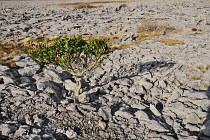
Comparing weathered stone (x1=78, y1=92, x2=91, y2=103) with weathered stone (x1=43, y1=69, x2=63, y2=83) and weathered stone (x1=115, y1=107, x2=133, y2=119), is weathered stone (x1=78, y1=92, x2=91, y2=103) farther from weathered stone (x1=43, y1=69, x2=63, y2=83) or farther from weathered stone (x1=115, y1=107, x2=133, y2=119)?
weathered stone (x1=43, y1=69, x2=63, y2=83)

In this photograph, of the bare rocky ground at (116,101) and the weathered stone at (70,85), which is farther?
the weathered stone at (70,85)

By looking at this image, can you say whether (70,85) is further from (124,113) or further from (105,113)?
Answer: (124,113)

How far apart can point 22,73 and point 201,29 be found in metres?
16.3

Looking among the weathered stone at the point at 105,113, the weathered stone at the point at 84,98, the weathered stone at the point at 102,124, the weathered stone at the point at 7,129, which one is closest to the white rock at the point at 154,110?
the weathered stone at the point at 105,113

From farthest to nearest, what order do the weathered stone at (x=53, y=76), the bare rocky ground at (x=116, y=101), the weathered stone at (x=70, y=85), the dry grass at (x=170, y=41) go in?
1. the dry grass at (x=170, y=41)
2. the weathered stone at (x=53, y=76)
3. the weathered stone at (x=70, y=85)
4. the bare rocky ground at (x=116, y=101)

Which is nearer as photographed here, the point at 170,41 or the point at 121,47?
the point at 121,47

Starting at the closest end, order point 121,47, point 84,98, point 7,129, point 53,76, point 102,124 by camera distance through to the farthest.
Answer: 1. point 7,129
2. point 102,124
3. point 84,98
4. point 53,76
5. point 121,47

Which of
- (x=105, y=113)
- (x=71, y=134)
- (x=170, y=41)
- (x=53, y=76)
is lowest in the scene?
(x=71, y=134)

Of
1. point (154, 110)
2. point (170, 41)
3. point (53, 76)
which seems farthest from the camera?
point (170, 41)

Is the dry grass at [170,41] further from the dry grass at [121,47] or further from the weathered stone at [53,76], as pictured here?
the weathered stone at [53,76]

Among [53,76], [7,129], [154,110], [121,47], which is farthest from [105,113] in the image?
[121,47]

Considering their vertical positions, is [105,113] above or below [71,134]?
above

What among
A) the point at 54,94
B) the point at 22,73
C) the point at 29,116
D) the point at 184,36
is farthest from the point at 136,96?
the point at 184,36

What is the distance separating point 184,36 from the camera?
14883 millimetres
